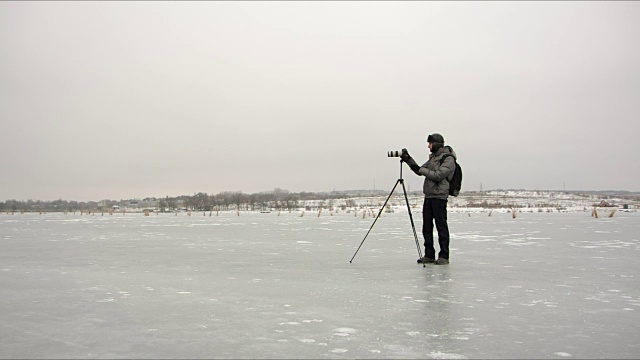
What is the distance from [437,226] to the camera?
27.0ft

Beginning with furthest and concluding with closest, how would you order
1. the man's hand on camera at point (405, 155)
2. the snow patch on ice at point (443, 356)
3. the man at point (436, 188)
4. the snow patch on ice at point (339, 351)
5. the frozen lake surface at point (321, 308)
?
1. the man at point (436, 188)
2. the man's hand on camera at point (405, 155)
3. the frozen lake surface at point (321, 308)
4. the snow patch on ice at point (339, 351)
5. the snow patch on ice at point (443, 356)

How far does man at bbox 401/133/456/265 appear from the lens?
26.3ft

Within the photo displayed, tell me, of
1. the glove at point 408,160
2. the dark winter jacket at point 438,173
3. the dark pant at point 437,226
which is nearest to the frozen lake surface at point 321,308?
the dark pant at point 437,226

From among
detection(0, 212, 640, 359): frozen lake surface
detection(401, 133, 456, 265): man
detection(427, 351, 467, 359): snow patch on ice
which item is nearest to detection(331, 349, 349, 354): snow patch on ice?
detection(0, 212, 640, 359): frozen lake surface

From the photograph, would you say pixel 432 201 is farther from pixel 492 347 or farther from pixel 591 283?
pixel 492 347

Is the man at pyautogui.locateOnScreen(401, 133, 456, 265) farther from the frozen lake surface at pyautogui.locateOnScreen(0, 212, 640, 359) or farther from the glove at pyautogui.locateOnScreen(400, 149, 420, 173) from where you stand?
the frozen lake surface at pyautogui.locateOnScreen(0, 212, 640, 359)

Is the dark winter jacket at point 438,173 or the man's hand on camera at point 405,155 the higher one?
the man's hand on camera at point 405,155

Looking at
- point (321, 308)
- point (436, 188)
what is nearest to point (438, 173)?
point (436, 188)

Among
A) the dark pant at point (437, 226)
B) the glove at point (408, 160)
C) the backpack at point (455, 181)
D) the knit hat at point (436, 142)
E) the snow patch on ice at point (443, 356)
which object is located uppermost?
the knit hat at point (436, 142)

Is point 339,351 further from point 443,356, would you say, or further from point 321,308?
point 321,308

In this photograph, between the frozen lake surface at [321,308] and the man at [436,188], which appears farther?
the man at [436,188]

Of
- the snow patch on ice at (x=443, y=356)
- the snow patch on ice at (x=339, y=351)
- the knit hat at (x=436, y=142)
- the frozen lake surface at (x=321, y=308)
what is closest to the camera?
the snow patch on ice at (x=443, y=356)

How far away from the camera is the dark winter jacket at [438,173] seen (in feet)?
26.5

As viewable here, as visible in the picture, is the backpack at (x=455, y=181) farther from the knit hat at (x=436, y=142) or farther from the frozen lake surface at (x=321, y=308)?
the frozen lake surface at (x=321, y=308)
